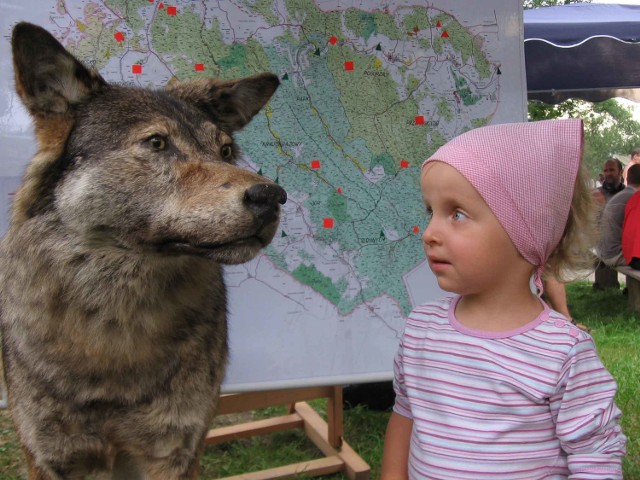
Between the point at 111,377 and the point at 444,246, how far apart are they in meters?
1.17

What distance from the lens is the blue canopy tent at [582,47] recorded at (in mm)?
6898

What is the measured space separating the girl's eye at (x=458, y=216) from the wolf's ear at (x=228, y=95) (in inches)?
43.8

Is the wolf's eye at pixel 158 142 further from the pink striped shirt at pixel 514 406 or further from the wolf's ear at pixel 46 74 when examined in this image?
the pink striped shirt at pixel 514 406

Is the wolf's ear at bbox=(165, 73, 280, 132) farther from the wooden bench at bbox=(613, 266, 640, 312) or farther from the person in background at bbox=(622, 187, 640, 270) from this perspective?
the wooden bench at bbox=(613, 266, 640, 312)

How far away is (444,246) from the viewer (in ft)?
5.37

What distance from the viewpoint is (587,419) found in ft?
4.95

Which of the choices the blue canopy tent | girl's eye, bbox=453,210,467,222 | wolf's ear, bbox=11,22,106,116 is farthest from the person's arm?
the blue canopy tent

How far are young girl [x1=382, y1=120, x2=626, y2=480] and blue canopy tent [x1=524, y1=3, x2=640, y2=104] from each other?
5.70m

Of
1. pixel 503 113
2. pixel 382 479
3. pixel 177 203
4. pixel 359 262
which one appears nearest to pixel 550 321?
pixel 382 479

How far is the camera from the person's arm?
190 centimetres

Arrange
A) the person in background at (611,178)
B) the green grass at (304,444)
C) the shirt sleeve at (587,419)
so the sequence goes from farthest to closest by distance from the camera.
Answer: the person in background at (611,178) → the green grass at (304,444) → the shirt sleeve at (587,419)

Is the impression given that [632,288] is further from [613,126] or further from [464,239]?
[613,126]

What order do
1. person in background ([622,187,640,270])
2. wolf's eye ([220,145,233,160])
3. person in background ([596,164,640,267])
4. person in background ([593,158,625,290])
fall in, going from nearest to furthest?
wolf's eye ([220,145,233,160]) → person in background ([622,187,640,270]) → person in background ([596,164,640,267]) → person in background ([593,158,625,290])

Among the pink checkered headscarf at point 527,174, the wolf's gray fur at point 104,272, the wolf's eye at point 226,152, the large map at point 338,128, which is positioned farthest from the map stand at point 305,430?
the pink checkered headscarf at point 527,174
